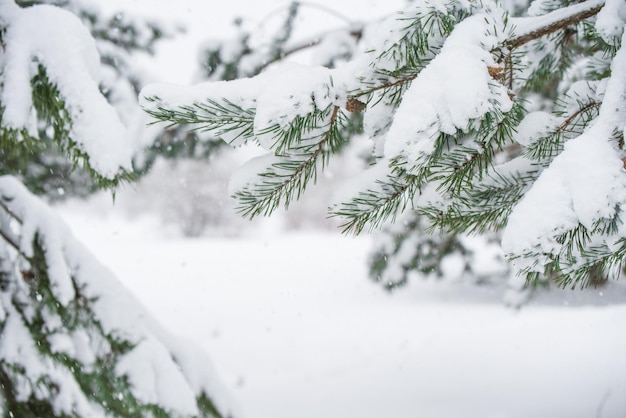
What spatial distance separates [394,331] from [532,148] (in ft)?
18.9

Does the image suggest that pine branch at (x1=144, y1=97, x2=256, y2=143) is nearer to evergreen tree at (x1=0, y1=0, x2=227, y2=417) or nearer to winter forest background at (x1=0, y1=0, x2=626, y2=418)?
winter forest background at (x1=0, y1=0, x2=626, y2=418)

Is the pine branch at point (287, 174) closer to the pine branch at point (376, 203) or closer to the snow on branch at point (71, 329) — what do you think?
the pine branch at point (376, 203)

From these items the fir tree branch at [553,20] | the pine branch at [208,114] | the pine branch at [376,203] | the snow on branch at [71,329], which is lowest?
the snow on branch at [71,329]

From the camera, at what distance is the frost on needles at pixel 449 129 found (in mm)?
948

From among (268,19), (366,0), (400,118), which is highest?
(366,0)

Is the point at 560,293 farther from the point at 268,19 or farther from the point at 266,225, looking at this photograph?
the point at 266,225

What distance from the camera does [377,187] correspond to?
124cm

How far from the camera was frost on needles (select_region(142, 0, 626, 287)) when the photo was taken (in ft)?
3.11

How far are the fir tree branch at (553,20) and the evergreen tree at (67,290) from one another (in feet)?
3.88

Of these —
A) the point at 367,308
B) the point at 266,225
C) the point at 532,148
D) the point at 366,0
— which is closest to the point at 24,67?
the point at 532,148

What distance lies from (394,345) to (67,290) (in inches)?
196

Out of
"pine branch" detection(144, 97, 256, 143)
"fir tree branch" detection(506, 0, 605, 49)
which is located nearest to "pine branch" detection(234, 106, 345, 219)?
"pine branch" detection(144, 97, 256, 143)

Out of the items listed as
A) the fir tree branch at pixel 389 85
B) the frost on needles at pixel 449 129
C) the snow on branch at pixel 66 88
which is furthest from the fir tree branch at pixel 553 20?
the snow on branch at pixel 66 88

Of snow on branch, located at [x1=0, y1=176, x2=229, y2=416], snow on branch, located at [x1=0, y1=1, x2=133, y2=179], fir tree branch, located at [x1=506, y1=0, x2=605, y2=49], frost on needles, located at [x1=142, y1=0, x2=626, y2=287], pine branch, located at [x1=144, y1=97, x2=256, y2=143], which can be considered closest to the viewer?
frost on needles, located at [x1=142, y1=0, x2=626, y2=287]
